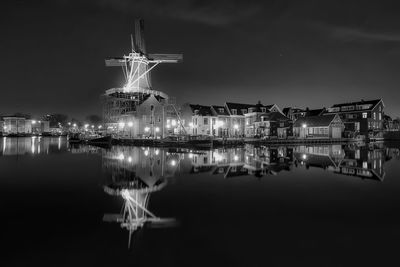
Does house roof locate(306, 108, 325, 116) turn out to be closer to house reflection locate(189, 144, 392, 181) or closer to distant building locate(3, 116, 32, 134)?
house reflection locate(189, 144, 392, 181)

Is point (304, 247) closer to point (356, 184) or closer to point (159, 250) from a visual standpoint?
point (159, 250)

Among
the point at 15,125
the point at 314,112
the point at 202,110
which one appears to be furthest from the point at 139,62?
the point at 15,125

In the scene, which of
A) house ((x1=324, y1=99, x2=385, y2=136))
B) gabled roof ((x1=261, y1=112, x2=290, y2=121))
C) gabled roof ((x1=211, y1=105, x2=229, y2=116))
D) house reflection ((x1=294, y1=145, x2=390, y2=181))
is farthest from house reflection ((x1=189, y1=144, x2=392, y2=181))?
house ((x1=324, y1=99, x2=385, y2=136))

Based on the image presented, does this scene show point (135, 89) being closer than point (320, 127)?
Yes

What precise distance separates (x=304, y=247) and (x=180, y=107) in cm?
5659

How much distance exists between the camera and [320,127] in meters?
60.8

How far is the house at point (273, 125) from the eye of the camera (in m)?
59.9

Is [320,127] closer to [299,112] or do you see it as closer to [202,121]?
[299,112]

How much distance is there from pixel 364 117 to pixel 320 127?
16046mm

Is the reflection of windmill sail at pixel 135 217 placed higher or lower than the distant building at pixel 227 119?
lower

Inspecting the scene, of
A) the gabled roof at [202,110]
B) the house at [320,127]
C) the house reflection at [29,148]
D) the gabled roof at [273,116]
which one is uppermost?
the gabled roof at [202,110]

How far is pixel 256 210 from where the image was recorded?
27.9 ft

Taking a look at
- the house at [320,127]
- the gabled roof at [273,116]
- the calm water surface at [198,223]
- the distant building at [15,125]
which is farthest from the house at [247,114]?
the distant building at [15,125]

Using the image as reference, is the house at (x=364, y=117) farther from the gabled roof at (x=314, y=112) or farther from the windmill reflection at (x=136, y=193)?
the windmill reflection at (x=136, y=193)
